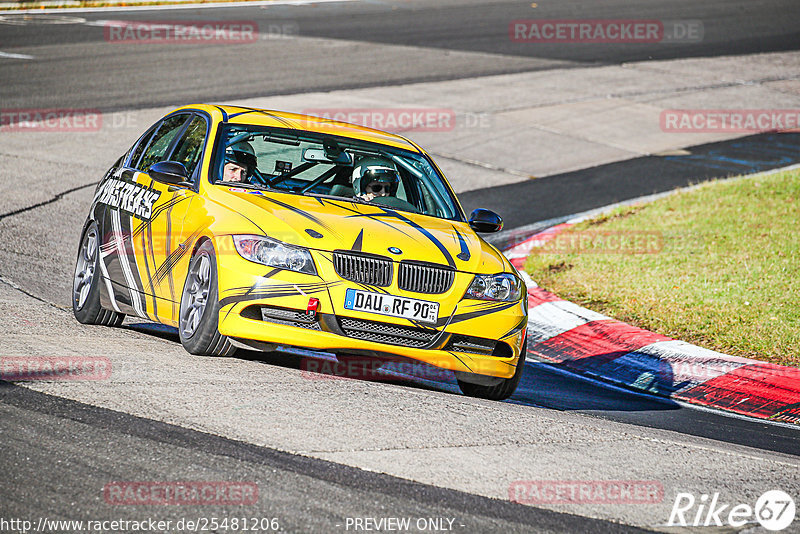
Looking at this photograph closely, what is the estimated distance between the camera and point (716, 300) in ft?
31.7

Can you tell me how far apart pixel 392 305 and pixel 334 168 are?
6.05 ft

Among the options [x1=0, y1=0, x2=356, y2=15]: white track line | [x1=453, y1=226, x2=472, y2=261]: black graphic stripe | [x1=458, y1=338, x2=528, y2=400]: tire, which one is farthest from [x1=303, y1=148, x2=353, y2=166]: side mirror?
[x1=0, y1=0, x2=356, y2=15]: white track line

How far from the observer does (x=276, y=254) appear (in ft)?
20.4

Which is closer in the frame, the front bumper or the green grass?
the front bumper

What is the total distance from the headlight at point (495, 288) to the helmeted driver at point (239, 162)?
1.83 metres

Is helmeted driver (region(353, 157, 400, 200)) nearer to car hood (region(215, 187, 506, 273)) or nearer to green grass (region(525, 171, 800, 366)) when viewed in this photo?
car hood (region(215, 187, 506, 273))

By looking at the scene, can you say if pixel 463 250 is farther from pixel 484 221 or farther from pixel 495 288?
pixel 484 221

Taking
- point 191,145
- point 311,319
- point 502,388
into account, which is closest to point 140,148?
point 191,145

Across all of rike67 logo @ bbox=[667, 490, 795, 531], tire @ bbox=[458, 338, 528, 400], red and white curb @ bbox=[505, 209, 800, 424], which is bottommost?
red and white curb @ bbox=[505, 209, 800, 424]

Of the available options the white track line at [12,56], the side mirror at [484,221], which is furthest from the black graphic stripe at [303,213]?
the white track line at [12,56]

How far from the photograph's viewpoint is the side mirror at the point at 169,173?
6.96m

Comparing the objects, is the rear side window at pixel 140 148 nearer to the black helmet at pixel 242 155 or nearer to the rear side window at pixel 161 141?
the rear side window at pixel 161 141

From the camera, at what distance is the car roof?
7648 mm

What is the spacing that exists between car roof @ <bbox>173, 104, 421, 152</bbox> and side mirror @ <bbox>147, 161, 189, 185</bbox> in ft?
2.24
